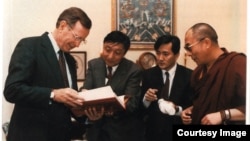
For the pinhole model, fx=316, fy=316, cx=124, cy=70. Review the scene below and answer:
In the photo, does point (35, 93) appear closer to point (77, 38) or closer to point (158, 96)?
point (77, 38)

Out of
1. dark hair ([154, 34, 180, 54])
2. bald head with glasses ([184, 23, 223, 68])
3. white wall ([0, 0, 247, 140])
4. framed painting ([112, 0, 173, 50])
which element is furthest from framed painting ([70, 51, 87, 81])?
bald head with glasses ([184, 23, 223, 68])

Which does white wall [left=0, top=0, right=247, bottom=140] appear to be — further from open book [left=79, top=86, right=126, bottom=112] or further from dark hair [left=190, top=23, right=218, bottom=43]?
open book [left=79, top=86, right=126, bottom=112]

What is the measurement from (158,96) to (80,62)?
33cm

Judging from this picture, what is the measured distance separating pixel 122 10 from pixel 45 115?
49cm

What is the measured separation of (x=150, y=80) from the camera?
4.10ft

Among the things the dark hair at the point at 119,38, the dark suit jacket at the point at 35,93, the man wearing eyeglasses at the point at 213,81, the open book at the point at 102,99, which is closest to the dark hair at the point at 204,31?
the man wearing eyeglasses at the point at 213,81

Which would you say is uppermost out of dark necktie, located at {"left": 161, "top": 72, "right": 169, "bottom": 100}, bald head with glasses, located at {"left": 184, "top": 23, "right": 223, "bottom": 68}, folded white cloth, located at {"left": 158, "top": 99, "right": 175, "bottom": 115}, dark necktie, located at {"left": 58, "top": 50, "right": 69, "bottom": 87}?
bald head with glasses, located at {"left": 184, "top": 23, "right": 223, "bottom": 68}

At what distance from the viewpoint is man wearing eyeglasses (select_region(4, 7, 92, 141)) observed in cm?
108

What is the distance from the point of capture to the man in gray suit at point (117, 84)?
4.02 ft

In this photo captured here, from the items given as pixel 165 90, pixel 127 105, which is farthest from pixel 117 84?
pixel 165 90

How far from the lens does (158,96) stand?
4.09ft

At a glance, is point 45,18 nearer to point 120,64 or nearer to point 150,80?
point 120,64

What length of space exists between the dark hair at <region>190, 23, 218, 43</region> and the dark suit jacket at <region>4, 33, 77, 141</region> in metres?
0.51

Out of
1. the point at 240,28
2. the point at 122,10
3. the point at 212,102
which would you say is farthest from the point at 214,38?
the point at 122,10
